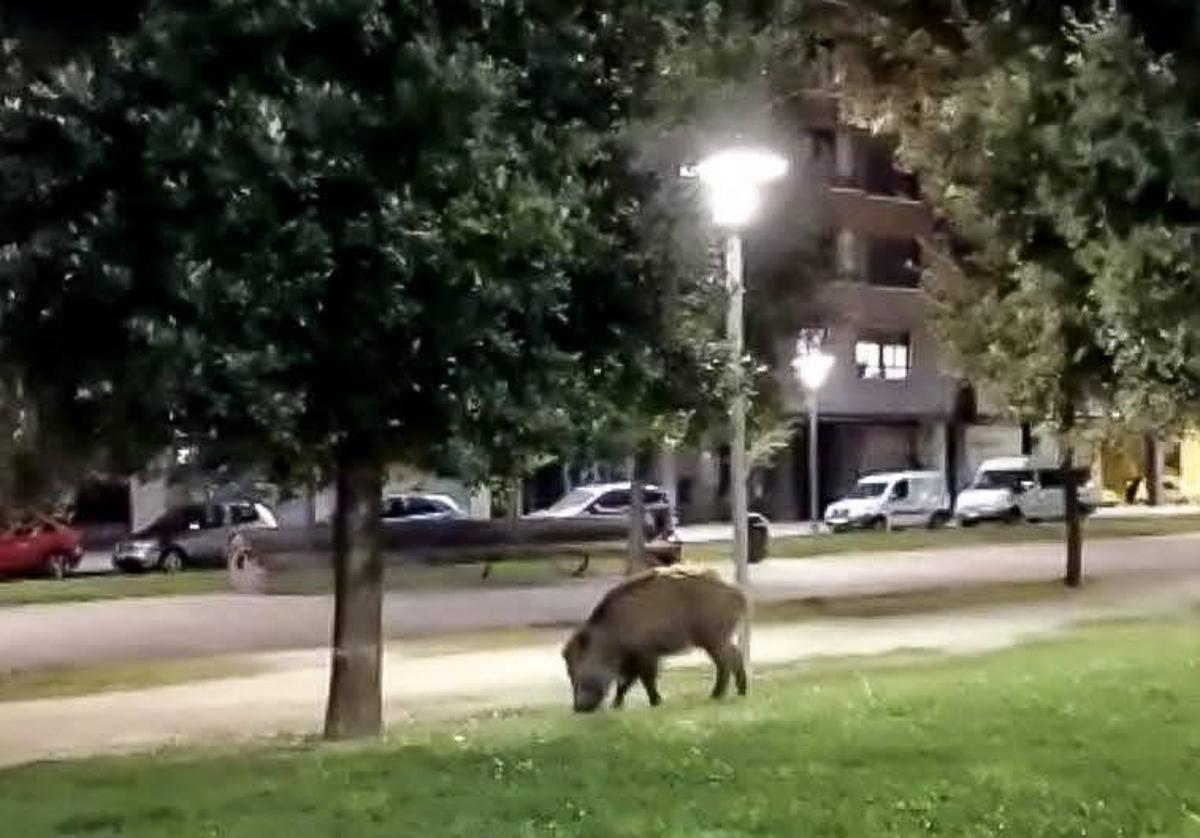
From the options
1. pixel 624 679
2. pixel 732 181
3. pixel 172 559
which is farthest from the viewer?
pixel 172 559

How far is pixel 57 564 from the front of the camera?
1631 inches

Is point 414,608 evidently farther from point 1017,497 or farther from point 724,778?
point 1017,497

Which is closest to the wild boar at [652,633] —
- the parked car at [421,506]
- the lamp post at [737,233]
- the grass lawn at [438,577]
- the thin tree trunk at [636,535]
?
the lamp post at [737,233]

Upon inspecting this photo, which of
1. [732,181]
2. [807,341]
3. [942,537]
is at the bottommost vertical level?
[942,537]

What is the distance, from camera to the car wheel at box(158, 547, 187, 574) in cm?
4206

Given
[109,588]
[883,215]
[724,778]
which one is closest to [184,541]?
[109,588]

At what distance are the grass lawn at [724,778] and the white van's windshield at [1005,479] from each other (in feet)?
151

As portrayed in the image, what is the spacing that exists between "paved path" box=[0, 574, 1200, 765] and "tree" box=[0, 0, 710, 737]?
412 centimetres

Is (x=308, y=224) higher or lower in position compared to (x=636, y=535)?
higher

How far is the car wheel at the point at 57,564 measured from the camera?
135 feet

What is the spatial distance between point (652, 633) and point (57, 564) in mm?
28027

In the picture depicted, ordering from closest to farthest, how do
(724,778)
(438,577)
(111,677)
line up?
(724,778) → (111,677) → (438,577)

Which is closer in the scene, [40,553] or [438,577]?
[438,577]

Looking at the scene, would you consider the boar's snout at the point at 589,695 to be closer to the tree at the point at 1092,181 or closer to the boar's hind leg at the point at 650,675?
the boar's hind leg at the point at 650,675
